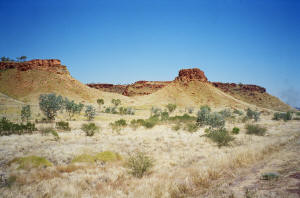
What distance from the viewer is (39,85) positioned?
282ft

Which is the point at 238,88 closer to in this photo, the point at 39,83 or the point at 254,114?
the point at 254,114

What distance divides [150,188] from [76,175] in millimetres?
3602

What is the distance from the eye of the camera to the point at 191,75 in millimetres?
117062

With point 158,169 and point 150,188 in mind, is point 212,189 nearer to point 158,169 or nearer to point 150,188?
point 150,188

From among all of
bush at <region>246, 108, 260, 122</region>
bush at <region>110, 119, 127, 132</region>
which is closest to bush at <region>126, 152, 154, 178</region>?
bush at <region>110, 119, 127, 132</region>

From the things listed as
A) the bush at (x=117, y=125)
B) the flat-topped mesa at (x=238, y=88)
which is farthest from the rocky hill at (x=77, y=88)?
the bush at (x=117, y=125)

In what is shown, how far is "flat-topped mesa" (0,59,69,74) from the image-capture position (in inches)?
3829

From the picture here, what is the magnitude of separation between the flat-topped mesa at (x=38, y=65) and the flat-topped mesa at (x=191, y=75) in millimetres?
69664

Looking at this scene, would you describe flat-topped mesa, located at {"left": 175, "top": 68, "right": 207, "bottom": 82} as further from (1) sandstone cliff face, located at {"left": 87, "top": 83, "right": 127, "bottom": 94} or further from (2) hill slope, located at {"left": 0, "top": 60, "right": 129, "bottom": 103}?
(1) sandstone cliff face, located at {"left": 87, "top": 83, "right": 127, "bottom": 94}

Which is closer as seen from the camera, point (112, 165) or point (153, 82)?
point (112, 165)

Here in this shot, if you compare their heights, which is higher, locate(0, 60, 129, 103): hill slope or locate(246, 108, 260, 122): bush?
locate(0, 60, 129, 103): hill slope

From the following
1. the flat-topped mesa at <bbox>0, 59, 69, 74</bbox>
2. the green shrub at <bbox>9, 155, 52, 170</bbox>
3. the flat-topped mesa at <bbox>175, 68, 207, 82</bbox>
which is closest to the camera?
the green shrub at <bbox>9, 155, 52, 170</bbox>

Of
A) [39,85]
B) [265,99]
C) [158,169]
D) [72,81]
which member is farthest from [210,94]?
[158,169]

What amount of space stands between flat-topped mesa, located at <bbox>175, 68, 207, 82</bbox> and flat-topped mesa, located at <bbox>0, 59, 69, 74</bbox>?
69.7 meters
